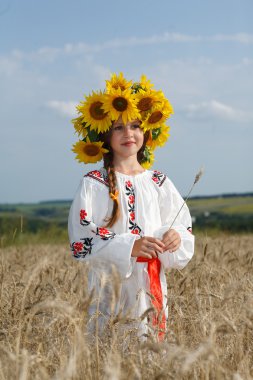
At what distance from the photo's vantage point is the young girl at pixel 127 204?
343cm

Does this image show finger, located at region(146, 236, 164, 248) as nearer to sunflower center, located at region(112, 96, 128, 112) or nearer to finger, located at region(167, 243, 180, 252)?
finger, located at region(167, 243, 180, 252)

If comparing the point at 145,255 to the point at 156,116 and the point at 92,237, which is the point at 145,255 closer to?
the point at 92,237

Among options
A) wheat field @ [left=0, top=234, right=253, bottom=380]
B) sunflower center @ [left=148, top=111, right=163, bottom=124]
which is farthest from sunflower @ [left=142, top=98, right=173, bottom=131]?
wheat field @ [left=0, top=234, right=253, bottom=380]

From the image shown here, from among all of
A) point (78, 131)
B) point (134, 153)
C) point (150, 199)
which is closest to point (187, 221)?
point (150, 199)

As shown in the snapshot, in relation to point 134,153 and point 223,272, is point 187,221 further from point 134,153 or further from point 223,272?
point 223,272

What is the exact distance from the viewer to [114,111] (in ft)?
12.0

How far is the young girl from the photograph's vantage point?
135 inches

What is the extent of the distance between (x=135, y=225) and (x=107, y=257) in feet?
0.94

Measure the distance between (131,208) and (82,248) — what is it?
0.37 meters

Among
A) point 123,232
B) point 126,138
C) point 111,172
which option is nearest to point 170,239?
point 123,232

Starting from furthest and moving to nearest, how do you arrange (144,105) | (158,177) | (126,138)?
(158,177)
(144,105)
(126,138)

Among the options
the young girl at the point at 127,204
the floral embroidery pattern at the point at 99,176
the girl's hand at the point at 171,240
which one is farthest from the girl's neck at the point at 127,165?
the girl's hand at the point at 171,240

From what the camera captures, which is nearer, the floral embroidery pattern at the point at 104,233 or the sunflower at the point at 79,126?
the floral embroidery pattern at the point at 104,233

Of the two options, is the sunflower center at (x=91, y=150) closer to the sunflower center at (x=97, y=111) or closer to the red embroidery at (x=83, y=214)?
the sunflower center at (x=97, y=111)
